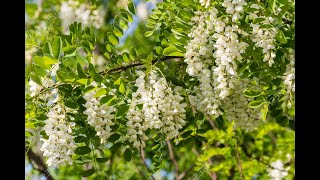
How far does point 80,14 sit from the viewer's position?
9.53 feet

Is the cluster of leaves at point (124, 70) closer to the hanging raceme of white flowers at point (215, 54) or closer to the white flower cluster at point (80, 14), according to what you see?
the hanging raceme of white flowers at point (215, 54)

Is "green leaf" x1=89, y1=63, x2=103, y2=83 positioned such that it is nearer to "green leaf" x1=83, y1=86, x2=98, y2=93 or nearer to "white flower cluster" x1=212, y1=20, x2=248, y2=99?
"green leaf" x1=83, y1=86, x2=98, y2=93

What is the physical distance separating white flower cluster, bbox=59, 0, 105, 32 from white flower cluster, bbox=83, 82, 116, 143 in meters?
1.22

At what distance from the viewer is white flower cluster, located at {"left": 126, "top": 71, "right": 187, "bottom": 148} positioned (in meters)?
1.38

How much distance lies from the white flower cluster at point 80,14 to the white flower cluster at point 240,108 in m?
1.16

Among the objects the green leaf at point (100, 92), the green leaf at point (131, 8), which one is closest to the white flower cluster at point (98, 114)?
the green leaf at point (100, 92)

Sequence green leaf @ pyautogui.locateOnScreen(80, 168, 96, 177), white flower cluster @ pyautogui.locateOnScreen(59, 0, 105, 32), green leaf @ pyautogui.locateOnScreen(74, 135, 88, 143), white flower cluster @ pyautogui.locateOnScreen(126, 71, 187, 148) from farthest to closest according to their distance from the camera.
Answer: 1. white flower cluster @ pyautogui.locateOnScreen(59, 0, 105, 32)
2. green leaf @ pyautogui.locateOnScreen(80, 168, 96, 177)
3. green leaf @ pyautogui.locateOnScreen(74, 135, 88, 143)
4. white flower cluster @ pyautogui.locateOnScreen(126, 71, 187, 148)

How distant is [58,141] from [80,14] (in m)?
1.58

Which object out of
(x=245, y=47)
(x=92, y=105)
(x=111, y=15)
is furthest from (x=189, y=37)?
(x=111, y=15)

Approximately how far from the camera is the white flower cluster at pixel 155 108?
4.53 feet

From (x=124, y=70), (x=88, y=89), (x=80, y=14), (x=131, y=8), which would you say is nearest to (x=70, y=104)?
(x=88, y=89)

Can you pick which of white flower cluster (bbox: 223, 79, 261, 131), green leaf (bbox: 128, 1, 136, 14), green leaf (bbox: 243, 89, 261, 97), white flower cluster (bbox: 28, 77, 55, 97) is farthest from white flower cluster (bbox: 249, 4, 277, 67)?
white flower cluster (bbox: 28, 77, 55, 97)

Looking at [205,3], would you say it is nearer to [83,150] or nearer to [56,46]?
[56,46]
